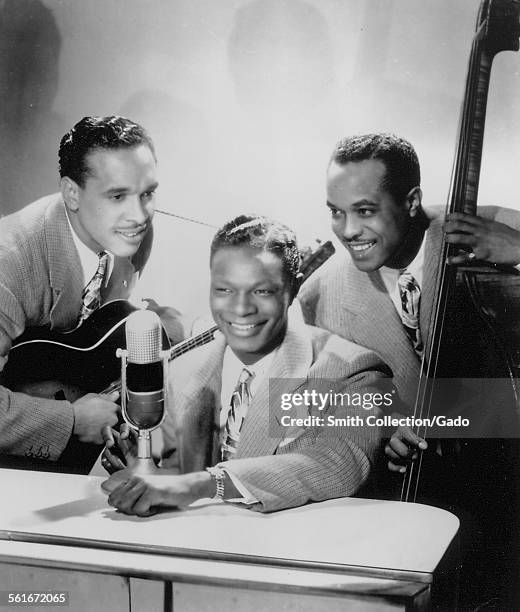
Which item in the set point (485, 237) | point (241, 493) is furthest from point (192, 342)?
point (485, 237)

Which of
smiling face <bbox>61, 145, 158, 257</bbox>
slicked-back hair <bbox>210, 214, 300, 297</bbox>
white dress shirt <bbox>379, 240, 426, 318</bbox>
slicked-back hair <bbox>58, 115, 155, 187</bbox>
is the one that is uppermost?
slicked-back hair <bbox>58, 115, 155, 187</bbox>

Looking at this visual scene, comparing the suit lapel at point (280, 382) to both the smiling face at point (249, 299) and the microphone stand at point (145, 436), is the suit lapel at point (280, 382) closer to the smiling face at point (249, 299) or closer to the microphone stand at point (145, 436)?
the smiling face at point (249, 299)

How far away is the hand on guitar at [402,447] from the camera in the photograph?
2.40 metres

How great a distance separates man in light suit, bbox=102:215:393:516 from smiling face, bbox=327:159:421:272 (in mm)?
194

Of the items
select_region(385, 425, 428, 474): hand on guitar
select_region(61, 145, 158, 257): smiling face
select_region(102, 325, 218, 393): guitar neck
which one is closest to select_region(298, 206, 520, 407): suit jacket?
select_region(385, 425, 428, 474): hand on guitar

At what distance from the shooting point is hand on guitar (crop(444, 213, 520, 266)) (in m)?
2.38

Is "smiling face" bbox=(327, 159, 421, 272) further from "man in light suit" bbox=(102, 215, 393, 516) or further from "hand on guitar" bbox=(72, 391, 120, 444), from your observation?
"hand on guitar" bbox=(72, 391, 120, 444)

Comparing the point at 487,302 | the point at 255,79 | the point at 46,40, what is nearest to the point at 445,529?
the point at 487,302

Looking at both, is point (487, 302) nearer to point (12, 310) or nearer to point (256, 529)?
point (256, 529)

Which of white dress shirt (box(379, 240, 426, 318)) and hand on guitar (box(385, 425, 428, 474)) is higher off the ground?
white dress shirt (box(379, 240, 426, 318))

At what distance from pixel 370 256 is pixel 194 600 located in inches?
46.4

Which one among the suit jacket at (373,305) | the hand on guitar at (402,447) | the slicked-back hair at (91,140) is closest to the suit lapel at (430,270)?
the suit jacket at (373,305)

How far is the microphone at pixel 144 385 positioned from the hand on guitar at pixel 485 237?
1024mm

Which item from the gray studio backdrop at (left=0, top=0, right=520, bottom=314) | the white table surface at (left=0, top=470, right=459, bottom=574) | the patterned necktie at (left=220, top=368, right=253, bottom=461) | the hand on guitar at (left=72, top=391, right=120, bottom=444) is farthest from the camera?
the hand on guitar at (left=72, top=391, right=120, bottom=444)
